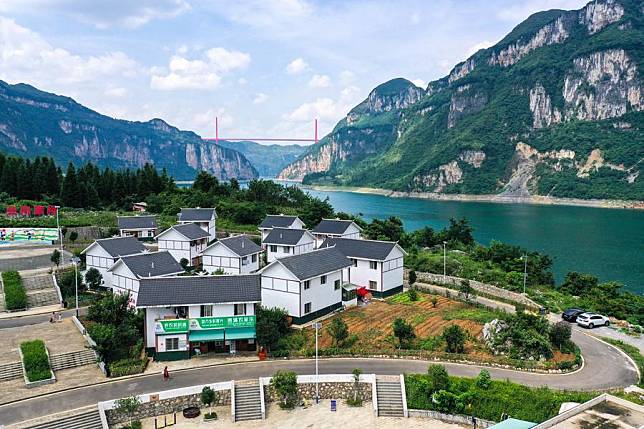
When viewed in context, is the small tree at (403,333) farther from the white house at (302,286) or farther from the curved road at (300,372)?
the white house at (302,286)

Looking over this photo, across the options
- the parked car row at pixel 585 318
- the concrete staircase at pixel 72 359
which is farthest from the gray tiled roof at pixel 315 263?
the parked car row at pixel 585 318

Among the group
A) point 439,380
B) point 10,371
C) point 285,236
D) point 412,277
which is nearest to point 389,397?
point 439,380

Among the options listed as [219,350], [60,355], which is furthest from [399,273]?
[60,355]

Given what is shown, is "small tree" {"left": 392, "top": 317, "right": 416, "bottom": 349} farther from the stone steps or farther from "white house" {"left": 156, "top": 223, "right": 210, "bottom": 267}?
"white house" {"left": 156, "top": 223, "right": 210, "bottom": 267}

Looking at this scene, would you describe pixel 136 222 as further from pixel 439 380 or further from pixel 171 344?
pixel 439 380

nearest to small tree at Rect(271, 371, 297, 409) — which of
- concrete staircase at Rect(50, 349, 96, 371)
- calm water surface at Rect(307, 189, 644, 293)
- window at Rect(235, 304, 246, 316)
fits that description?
window at Rect(235, 304, 246, 316)

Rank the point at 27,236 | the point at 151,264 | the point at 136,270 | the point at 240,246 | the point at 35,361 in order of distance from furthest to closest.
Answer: the point at 27,236 < the point at 240,246 < the point at 151,264 < the point at 136,270 < the point at 35,361
